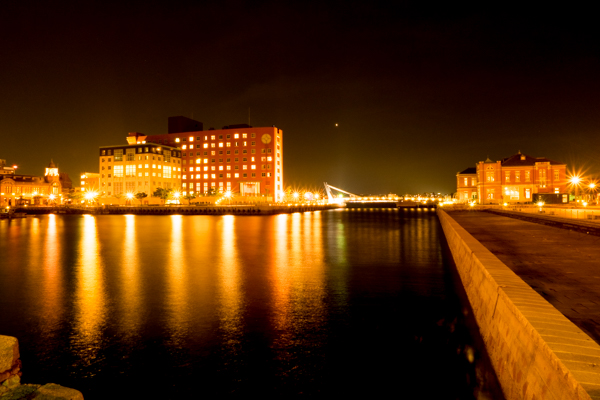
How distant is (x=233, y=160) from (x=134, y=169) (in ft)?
107

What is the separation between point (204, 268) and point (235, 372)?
41.6ft

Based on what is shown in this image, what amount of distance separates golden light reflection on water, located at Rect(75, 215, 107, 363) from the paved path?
10.3 metres

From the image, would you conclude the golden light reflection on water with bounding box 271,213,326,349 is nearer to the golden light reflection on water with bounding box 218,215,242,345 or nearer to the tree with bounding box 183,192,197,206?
the golden light reflection on water with bounding box 218,215,242,345

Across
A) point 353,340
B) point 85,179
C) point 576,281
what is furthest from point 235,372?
point 85,179

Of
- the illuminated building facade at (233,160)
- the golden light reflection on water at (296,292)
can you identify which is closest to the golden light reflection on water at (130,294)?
the golden light reflection on water at (296,292)

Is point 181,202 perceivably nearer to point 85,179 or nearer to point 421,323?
point 85,179

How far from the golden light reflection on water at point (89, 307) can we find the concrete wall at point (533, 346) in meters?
8.65

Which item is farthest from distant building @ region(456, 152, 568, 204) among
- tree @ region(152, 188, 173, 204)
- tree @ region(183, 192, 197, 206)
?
tree @ region(152, 188, 173, 204)

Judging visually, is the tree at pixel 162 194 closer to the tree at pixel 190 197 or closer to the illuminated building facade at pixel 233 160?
the tree at pixel 190 197

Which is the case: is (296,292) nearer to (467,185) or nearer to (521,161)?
(521,161)

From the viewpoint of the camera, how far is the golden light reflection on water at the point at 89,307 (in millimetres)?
9477

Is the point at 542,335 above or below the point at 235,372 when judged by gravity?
above

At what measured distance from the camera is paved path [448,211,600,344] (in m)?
7.18

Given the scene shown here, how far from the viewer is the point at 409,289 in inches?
602
